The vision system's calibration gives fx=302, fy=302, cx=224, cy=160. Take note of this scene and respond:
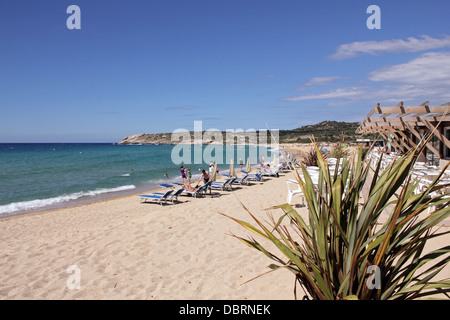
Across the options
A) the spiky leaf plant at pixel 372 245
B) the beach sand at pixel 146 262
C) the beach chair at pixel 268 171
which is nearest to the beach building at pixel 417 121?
the spiky leaf plant at pixel 372 245

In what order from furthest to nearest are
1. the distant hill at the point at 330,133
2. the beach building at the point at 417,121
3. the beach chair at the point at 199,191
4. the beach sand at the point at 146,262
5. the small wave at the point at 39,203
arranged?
the distant hill at the point at 330,133
the small wave at the point at 39,203
the beach chair at the point at 199,191
the beach building at the point at 417,121
the beach sand at the point at 146,262

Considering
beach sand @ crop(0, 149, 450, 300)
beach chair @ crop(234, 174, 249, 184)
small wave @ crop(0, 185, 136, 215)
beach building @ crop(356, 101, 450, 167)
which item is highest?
beach building @ crop(356, 101, 450, 167)

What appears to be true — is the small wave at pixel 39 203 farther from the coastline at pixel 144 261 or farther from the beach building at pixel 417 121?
the beach building at pixel 417 121

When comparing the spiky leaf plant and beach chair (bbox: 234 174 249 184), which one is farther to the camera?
beach chair (bbox: 234 174 249 184)

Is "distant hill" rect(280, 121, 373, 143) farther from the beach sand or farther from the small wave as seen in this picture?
the small wave

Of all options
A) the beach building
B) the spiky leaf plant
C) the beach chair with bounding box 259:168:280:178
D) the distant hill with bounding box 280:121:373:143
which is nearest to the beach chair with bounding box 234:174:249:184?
the beach chair with bounding box 259:168:280:178

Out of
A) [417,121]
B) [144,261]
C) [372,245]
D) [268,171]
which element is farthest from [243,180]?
[372,245]

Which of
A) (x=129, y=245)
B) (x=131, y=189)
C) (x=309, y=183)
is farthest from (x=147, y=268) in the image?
(x=131, y=189)

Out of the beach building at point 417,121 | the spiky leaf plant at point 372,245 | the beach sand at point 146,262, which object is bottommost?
the beach sand at point 146,262

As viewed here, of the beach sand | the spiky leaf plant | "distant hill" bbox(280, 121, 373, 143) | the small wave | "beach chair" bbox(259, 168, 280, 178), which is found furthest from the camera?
"distant hill" bbox(280, 121, 373, 143)

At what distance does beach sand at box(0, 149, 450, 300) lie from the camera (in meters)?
3.85

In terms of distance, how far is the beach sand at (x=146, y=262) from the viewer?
385 centimetres

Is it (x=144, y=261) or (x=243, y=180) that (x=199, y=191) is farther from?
(x=144, y=261)

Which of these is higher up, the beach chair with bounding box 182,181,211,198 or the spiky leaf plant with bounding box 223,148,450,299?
the spiky leaf plant with bounding box 223,148,450,299
